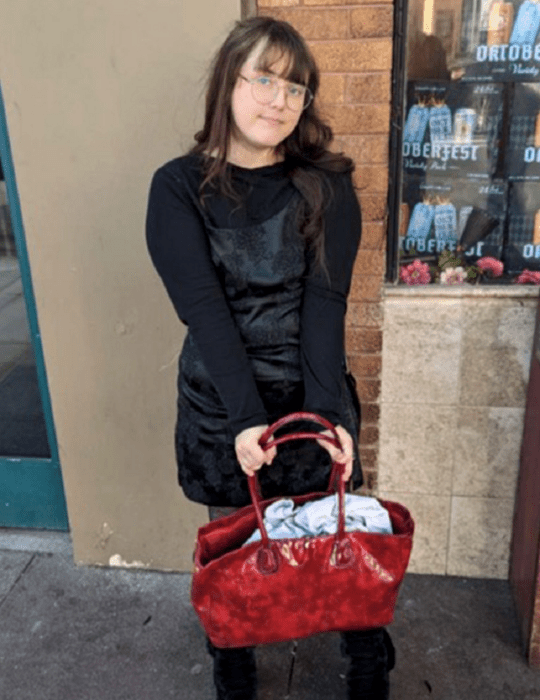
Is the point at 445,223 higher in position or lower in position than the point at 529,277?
higher

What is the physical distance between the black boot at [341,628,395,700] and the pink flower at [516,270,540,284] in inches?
57.0

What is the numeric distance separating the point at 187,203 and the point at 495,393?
1587 millimetres

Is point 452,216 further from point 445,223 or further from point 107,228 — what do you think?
point 107,228

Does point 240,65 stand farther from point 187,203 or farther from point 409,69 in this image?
point 409,69

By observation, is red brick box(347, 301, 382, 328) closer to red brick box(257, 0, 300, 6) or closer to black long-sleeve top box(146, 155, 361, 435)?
black long-sleeve top box(146, 155, 361, 435)

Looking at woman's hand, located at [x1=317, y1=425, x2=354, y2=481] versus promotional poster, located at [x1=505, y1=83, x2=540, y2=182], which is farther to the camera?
promotional poster, located at [x1=505, y1=83, x2=540, y2=182]

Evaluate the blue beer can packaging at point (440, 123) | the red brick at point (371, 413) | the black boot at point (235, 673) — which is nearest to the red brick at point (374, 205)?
the blue beer can packaging at point (440, 123)

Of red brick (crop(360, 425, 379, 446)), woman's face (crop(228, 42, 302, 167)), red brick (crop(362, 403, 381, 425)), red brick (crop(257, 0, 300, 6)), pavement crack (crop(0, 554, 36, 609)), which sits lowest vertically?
pavement crack (crop(0, 554, 36, 609))

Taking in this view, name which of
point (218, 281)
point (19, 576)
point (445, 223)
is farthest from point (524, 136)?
point (19, 576)

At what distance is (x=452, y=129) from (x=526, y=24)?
0.43 meters

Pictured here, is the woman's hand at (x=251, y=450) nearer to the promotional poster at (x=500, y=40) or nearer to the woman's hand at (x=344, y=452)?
the woman's hand at (x=344, y=452)

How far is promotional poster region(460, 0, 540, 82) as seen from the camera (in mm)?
2736

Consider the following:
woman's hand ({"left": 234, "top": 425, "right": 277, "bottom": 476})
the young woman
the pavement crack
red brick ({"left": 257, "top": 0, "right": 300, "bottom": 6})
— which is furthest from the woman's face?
the pavement crack

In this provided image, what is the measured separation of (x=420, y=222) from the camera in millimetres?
3049
